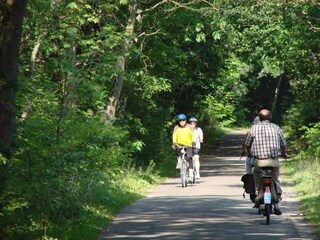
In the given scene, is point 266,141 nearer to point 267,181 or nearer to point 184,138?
point 267,181

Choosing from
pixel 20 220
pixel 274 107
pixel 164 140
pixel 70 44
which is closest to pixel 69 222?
pixel 20 220

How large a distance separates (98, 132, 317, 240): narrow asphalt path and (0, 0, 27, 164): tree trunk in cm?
273

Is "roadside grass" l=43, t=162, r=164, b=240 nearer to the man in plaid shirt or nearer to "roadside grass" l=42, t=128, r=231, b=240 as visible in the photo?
"roadside grass" l=42, t=128, r=231, b=240

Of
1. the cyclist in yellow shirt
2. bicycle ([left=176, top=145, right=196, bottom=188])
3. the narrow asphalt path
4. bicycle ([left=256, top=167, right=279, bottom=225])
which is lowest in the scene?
the narrow asphalt path

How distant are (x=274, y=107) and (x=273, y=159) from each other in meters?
75.5

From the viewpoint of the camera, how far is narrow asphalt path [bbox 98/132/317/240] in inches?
515

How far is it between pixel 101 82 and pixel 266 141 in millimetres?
9261

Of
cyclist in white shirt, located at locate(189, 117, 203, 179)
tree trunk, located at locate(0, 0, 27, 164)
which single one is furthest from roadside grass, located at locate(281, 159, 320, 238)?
tree trunk, located at locate(0, 0, 27, 164)

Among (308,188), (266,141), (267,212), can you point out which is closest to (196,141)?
(308,188)

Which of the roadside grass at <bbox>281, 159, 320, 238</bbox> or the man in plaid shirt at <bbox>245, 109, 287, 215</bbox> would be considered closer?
the man in plaid shirt at <bbox>245, 109, 287, 215</bbox>

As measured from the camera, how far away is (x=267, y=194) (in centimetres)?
1478

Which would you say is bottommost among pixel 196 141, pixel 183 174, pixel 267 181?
pixel 267 181

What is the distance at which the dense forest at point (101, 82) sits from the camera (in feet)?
37.2

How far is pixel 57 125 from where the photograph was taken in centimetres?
1523
